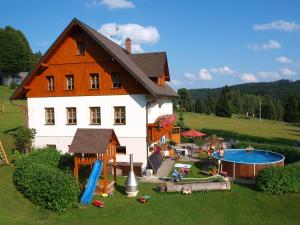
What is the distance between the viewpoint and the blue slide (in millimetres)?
17281

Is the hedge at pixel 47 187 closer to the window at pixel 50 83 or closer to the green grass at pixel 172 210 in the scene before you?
the green grass at pixel 172 210

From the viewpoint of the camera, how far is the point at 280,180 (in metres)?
18.9

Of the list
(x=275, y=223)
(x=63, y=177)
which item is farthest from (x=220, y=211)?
(x=63, y=177)

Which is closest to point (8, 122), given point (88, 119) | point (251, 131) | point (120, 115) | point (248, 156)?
point (88, 119)

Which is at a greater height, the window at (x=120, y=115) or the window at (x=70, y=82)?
the window at (x=70, y=82)

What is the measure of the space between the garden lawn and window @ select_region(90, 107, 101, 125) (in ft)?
26.5

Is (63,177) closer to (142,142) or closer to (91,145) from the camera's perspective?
(91,145)

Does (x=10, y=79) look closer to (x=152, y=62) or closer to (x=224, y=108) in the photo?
(x=224, y=108)

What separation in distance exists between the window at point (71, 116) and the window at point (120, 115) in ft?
12.4

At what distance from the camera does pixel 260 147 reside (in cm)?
3017

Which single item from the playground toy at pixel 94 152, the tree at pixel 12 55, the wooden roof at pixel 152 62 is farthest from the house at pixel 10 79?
the playground toy at pixel 94 152

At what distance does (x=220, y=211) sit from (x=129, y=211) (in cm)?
486

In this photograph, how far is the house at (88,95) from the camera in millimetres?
24266

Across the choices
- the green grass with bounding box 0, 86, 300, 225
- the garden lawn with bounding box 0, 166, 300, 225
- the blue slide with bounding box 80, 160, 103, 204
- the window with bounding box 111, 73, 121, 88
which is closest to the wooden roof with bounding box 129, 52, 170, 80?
the window with bounding box 111, 73, 121, 88
